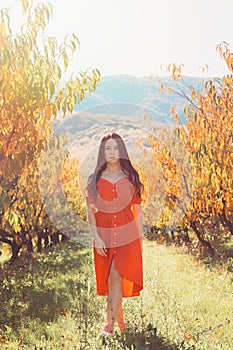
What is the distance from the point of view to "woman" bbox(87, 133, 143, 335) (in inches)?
170

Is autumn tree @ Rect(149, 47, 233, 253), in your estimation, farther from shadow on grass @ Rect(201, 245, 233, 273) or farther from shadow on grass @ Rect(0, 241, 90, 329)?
shadow on grass @ Rect(0, 241, 90, 329)

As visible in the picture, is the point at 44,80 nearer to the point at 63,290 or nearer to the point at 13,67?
the point at 13,67

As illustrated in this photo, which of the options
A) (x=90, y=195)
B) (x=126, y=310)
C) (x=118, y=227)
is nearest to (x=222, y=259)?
(x=126, y=310)

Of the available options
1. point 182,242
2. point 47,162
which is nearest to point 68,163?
point 47,162

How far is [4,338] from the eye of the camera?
4703 millimetres

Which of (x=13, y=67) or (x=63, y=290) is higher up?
(x=13, y=67)

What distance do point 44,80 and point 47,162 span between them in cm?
440

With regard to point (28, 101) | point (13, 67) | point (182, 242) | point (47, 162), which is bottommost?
point (182, 242)

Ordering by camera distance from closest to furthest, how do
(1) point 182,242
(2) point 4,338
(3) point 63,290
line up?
(2) point 4,338 → (3) point 63,290 → (1) point 182,242

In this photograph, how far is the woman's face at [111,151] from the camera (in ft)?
14.1

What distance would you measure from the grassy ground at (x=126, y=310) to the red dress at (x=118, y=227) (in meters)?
0.42

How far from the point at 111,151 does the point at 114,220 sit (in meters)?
0.65

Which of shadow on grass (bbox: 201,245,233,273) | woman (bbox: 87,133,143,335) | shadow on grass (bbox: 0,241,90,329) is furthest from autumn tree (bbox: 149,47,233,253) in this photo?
woman (bbox: 87,133,143,335)

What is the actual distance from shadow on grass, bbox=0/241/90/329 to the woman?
1037 mm
